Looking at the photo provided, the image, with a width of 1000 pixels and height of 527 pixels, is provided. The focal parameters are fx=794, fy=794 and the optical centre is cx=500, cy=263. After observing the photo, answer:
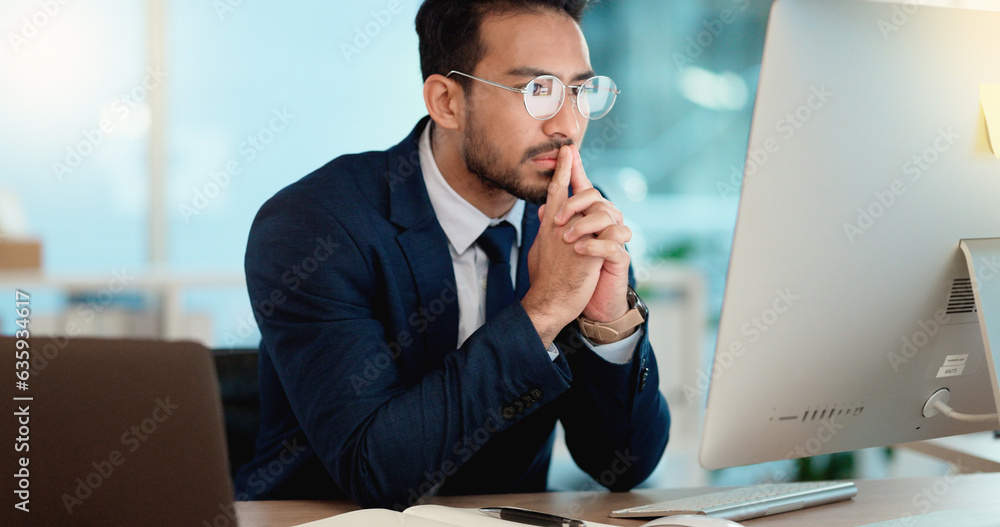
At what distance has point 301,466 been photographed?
1283 mm

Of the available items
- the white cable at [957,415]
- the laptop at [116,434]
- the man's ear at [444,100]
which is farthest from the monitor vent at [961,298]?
the man's ear at [444,100]

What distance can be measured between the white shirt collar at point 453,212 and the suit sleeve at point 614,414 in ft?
0.89

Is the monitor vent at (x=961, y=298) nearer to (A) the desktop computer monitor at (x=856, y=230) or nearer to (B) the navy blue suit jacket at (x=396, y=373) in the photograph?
(A) the desktop computer monitor at (x=856, y=230)

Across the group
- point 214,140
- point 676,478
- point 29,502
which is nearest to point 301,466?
point 29,502

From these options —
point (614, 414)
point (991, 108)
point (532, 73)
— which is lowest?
point (614, 414)

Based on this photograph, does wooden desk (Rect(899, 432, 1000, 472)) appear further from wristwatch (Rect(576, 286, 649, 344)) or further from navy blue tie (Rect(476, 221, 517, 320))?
navy blue tie (Rect(476, 221, 517, 320))

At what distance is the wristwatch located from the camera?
1.14m

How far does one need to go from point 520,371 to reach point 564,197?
0.31 metres

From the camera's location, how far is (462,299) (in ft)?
4.48

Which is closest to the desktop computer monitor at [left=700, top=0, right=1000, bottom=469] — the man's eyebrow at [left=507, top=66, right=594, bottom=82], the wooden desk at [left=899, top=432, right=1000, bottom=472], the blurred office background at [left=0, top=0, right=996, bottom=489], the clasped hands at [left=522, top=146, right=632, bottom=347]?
the clasped hands at [left=522, top=146, right=632, bottom=347]

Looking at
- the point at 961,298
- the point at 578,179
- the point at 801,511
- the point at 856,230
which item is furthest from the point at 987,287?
the point at 578,179

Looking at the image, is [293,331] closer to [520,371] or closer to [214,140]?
[520,371]

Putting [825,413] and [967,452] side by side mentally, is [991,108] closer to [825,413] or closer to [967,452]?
[825,413]

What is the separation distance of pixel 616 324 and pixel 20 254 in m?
2.67
